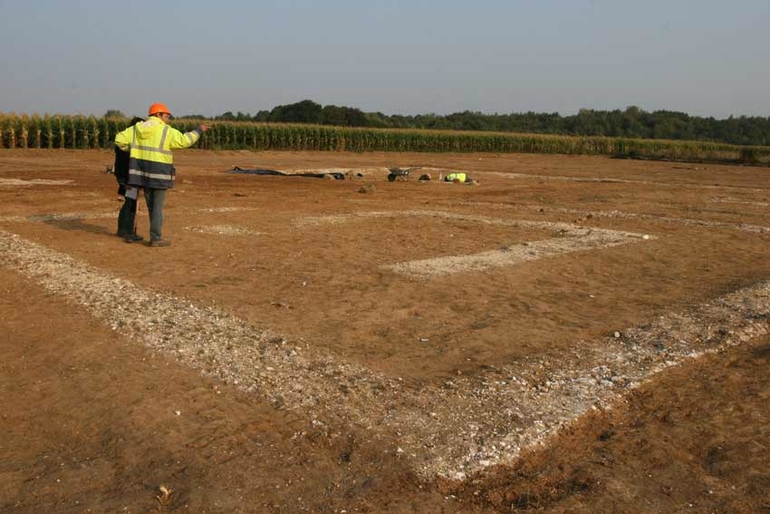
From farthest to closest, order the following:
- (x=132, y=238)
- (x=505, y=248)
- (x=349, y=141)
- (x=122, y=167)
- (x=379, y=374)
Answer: (x=349, y=141) → (x=122, y=167) → (x=505, y=248) → (x=132, y=238) → (x=379, y=374)

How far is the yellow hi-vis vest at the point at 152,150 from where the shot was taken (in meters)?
9.39

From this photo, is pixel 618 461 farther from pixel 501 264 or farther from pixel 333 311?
pixel 501 264

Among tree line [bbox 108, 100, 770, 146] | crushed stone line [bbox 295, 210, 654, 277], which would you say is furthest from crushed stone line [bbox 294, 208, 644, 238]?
tree line [bbox 108, 100, 770, 146]

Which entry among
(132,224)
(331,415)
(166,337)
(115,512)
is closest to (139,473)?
(115,512)

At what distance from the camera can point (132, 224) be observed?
10.1 meters

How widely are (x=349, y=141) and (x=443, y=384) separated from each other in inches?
1901

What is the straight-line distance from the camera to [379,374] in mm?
5133

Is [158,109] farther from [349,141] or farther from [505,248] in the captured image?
[349,141]

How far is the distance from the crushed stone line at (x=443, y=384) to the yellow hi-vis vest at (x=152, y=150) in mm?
2489

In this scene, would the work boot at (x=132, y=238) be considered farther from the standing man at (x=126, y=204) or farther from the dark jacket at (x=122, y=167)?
the dark jacket at (x=122, y=167)

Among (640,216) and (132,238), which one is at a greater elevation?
(640,216)

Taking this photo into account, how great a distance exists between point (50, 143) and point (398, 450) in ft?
121

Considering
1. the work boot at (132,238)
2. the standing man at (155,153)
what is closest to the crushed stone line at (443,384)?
the standing man at (155,153)

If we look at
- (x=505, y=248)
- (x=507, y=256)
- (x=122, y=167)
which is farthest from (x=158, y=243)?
(x=505, y=248)
